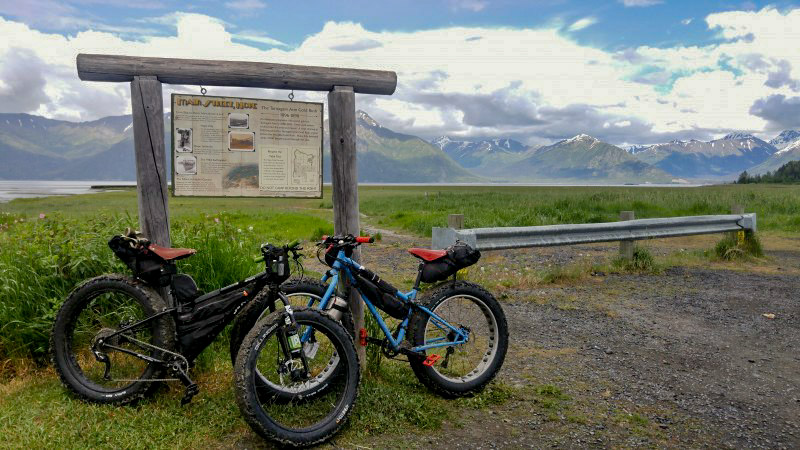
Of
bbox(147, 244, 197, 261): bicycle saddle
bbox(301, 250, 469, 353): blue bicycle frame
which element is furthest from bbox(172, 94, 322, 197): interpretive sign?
bbox(301, 250, 469, 353): blue bicycle frame

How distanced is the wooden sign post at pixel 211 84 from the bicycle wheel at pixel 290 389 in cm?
86

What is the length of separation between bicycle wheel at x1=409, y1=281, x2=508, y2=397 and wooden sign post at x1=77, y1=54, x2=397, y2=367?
68 cm

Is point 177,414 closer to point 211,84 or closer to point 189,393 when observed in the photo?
point 189,393

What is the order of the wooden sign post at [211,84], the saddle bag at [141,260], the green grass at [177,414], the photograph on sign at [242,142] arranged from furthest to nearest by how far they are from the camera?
the photograph on sign at [242,142]
the wooden sign post at [211,84]
the saddle bag at [141,260]
the green grass at [177,414]

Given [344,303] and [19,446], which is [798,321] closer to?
[344,303]

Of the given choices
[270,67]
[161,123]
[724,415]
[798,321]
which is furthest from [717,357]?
[161,123]

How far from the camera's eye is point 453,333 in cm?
456

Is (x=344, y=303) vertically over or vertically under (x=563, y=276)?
over

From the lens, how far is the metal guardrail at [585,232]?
8.05 m

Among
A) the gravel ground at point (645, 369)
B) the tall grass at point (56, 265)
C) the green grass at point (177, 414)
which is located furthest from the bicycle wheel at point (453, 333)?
the tall grass at point (56, 265)

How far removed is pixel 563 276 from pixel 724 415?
17.9 feet

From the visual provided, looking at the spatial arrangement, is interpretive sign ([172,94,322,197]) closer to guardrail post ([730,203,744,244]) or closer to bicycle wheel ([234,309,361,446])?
bicycle wheel ([234,309,361,446])

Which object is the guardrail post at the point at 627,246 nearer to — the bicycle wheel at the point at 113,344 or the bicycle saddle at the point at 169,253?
the bicycle saddle at the point at 169,253

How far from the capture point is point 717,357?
18.9ft
